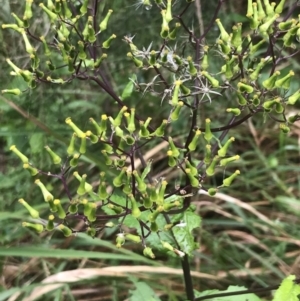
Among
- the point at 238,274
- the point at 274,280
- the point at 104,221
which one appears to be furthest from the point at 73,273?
the point at 274,280

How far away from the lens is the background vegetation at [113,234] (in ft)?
6.14

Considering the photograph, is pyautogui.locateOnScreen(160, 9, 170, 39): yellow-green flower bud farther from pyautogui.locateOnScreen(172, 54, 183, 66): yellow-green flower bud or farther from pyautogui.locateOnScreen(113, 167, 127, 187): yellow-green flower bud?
pyautogui.locateOnScreen(113, 167, 127, 187): yellow-green flower bud

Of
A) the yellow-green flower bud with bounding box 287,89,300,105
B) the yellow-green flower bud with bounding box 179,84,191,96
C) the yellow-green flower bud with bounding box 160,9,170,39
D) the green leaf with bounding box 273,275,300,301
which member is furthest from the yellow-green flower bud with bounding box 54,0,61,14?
the green leaf with bounding box 273,275,300,301

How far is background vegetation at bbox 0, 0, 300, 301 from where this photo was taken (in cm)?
187

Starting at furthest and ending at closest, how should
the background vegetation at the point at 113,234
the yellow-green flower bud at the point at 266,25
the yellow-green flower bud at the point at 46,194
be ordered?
the background vegetation at the point at 113,234 < the yellow-green flower bud at the point at 266,25 < the yellow-green flower bud at the point at 46,194

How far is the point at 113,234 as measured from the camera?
7.31ft

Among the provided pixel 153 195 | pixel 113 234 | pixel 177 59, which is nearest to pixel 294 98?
pixel 177 59

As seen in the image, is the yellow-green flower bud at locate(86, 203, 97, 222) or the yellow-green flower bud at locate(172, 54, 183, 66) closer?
the yellow-green flower bud at locate(86, 203, 97, 222)

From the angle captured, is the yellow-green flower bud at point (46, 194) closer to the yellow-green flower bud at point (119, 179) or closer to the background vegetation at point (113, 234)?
the yellow-green flower bud at point (119, 179)

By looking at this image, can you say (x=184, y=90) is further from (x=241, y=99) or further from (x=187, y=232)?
(x=187, y=232)

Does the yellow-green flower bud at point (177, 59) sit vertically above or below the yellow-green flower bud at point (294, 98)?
above

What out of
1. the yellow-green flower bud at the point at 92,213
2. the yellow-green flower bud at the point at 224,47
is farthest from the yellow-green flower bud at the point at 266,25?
the yellow-green flower bud at the point at 92,213

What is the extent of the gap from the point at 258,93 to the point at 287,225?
1078 mm

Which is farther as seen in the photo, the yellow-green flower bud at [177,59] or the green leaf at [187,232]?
the green leaf at [187,232]
